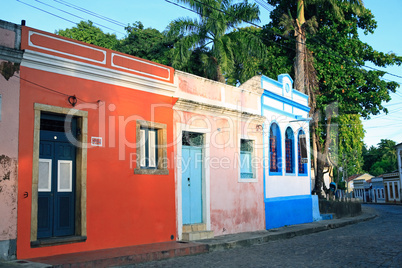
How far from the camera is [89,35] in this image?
92.8 feet

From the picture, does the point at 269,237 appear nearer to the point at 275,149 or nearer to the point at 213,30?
the point at 275,149

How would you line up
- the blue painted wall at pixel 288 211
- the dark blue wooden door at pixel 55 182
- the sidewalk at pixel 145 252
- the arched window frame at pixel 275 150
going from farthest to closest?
the arched window frame at pixel 275 150
the blue painted wall at pixel 288 211
the dark blue wooden door at pixel 55 182
the sidewalk at pixel 145 252

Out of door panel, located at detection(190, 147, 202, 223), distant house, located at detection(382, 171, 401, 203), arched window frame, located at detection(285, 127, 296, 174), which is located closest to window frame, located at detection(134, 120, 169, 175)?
door panel, located at detection(190, 147, 202, 223)

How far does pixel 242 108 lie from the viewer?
1433 cm

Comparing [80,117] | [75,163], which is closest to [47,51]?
[80,117]

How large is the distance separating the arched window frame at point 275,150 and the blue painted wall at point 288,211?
112cm

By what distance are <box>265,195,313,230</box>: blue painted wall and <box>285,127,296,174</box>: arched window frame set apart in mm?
1148

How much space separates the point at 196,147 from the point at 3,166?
5840 mm

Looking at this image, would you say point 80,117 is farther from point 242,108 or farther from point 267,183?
point 267,183

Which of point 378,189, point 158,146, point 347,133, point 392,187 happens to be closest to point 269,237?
point 158,146

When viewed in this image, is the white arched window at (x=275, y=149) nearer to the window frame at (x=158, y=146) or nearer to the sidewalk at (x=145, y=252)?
the sidewalk at (x=145, y=252)

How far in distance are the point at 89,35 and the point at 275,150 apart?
17361 millimetres

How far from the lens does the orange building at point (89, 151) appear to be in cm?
828

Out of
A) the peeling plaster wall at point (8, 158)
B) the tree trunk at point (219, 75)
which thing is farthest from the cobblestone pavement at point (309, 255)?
the tree trunk at point (219, 75)
